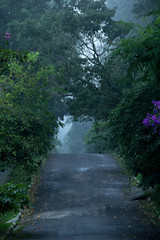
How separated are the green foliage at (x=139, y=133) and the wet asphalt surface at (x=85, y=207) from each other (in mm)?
1874

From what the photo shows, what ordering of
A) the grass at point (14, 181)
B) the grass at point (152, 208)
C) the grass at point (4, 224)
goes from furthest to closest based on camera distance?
the grass at point (152, 208)
the grass at point (14, 181)
the grass at point (4, 224)

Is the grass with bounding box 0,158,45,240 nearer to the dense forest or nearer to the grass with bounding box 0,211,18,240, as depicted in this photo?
the grass with bounding box 0,211,18,240

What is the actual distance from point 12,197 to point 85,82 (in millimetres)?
16173

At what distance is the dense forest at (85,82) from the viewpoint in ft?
27.4

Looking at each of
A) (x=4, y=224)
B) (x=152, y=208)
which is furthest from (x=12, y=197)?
(x=152, y=208)

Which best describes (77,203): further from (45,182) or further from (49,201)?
(45,182)

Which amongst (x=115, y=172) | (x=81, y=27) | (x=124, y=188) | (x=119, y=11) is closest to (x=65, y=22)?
(x=81, y=27)

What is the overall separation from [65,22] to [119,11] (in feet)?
118

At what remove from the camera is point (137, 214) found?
13688 millimetres

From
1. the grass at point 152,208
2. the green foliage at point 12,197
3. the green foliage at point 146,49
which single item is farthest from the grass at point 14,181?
the green foliage at point 146,49

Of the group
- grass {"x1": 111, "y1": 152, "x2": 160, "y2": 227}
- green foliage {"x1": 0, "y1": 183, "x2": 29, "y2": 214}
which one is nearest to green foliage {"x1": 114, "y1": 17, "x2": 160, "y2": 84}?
green foliage {"x1": 0, "y1": 183, "x2": 29, "y2": 214}

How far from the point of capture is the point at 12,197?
23.8 feet

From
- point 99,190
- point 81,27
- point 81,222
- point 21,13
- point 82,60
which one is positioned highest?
point 21,13

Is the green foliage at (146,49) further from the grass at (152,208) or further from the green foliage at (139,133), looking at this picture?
the grass at (152,208)
